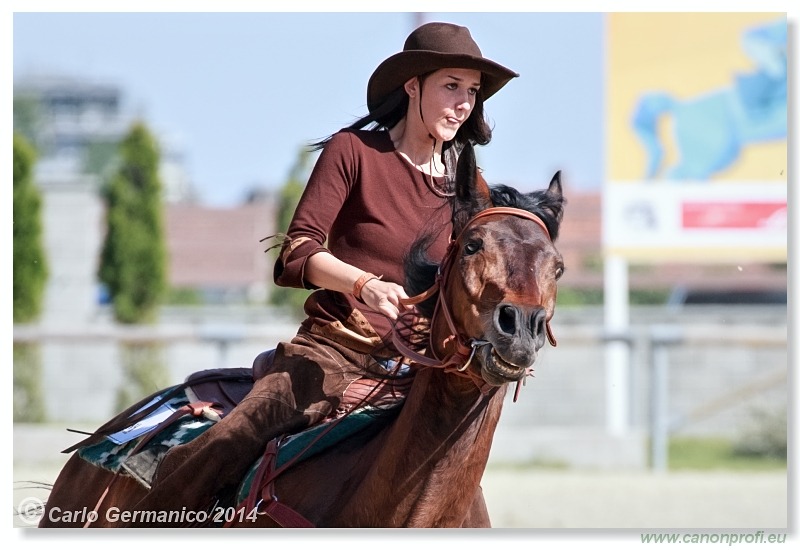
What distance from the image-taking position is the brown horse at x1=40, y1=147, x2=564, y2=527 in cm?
315

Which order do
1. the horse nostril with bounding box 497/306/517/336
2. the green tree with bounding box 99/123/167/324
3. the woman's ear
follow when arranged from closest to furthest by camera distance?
the horse nostril with bounding box 497/306/517/336
the woman's ear
the green tree with bounding box 99/123/167/324

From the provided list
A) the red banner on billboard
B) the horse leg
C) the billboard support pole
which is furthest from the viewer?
the red banner on billboard

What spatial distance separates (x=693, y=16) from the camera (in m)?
15.0

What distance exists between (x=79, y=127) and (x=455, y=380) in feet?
109

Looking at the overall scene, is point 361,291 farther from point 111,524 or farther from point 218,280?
point 218,280

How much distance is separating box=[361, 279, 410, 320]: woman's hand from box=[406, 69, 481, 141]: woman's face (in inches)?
26.3

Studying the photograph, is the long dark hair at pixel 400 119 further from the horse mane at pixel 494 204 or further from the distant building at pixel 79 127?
the distant building at pixel 79 127

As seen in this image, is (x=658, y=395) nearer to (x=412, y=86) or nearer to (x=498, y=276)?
(x=412, y=86)

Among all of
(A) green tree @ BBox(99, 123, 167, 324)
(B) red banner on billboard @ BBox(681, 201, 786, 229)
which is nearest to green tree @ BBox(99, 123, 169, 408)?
(A) green tree @ BBox(99, 123, 167, 324)

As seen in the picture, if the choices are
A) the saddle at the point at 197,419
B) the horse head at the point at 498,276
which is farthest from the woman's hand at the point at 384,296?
the saddle at the point at 197,419

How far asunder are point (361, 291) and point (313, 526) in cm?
75

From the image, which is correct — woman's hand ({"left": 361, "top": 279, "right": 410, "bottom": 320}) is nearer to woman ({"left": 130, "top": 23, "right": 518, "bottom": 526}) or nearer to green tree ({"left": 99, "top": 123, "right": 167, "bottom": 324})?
woman ({"left": 130, "top": 23, "right": 518, "bottom": 526})

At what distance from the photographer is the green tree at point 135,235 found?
1673cm

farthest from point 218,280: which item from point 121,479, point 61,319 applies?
Answer: point 121,479
